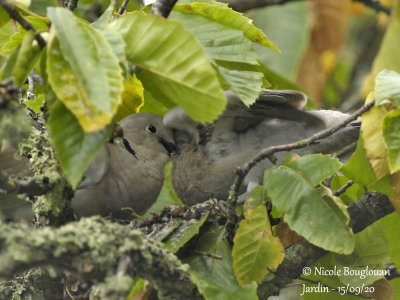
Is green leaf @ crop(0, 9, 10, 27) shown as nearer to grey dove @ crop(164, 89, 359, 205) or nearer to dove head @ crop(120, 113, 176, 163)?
grey dove @ crop(164, 89, 359, 205)

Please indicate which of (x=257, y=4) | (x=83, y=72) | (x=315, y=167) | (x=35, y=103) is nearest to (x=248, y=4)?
(x=257, y=4)

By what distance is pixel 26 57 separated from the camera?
174 centimetres

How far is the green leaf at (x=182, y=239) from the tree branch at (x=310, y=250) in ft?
1.21

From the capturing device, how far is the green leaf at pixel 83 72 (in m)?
1.58

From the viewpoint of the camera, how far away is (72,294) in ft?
8.24

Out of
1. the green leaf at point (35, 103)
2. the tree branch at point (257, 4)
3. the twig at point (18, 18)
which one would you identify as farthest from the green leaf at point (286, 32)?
the twig at point (18, 18)

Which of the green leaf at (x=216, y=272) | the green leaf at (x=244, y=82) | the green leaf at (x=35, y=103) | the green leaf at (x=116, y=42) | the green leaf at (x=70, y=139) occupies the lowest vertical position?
the green leaf at (x=216, y=272)

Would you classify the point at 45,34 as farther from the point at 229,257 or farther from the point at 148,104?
the point at 148,104

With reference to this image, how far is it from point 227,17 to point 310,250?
3.15 ft

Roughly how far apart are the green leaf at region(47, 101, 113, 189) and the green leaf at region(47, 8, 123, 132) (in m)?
0.08

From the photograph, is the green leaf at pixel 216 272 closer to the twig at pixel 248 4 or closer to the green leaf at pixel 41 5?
the green leaf at pixel 41 5

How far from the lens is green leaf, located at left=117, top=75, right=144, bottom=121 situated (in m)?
2.51

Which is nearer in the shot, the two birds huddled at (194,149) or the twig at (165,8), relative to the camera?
the twig at (165,8)

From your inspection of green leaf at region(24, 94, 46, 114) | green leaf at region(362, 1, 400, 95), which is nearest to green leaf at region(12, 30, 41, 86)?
green leaf at region(24, 94, 46, 114)
